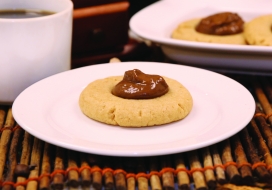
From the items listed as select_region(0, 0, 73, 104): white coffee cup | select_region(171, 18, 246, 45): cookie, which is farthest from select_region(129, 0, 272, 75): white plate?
select_region(0, 0, 73, 104): white coffee cup

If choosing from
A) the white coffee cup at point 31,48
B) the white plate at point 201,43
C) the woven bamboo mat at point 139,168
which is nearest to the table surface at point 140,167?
the woven bamboo mat at point 139,168

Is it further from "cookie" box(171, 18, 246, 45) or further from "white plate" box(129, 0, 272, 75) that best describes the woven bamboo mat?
"cookie" box(171, 18, 246, 45)

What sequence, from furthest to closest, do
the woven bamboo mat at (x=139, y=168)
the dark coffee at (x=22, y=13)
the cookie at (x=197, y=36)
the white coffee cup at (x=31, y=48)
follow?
the cookie at (x=197, y=36) → the dark coffee at (x=22, y=13) → the white coffee cup at (x=31, y=48) → the woven bamboo mat at (x=139, y=168)

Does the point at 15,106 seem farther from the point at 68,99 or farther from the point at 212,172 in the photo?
the point at 212,172

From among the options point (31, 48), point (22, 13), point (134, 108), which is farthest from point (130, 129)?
point (22, 13)

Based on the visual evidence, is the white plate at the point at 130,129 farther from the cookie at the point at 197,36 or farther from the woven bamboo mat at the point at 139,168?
the cookie at the point at 197,36
